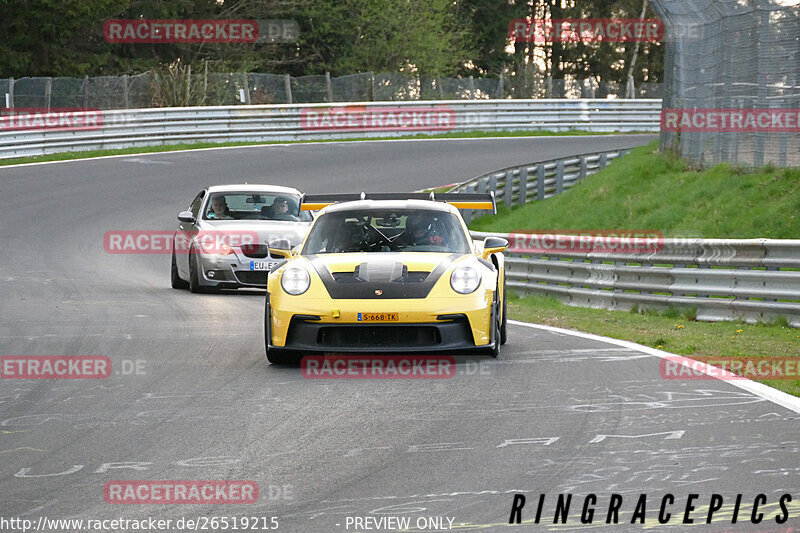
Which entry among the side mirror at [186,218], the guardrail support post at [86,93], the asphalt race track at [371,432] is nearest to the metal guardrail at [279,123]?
the guardrail support post at [86,93]

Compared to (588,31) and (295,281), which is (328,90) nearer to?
(295,281)

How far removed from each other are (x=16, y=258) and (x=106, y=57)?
3023cm

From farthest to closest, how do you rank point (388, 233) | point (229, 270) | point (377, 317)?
point (229, 270) < point (388, 233) < point (377, 317)

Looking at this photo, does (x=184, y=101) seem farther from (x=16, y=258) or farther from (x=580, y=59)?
(x=580, y=59)

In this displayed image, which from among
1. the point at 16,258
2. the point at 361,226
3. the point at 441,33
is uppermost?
the point at 441,33

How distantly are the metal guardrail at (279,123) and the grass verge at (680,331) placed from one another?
21027 millimetres

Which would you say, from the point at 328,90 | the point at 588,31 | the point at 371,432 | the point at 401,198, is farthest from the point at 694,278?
the point at 588,31

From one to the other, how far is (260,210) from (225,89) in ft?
80.9

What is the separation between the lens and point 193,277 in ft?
54.5

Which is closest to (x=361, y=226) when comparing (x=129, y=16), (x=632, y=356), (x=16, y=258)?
(x=632, y=356)

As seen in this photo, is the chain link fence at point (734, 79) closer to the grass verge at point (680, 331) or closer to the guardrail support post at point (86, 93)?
the grass verge at point (680, 331)

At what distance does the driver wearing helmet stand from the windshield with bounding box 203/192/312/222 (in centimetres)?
630

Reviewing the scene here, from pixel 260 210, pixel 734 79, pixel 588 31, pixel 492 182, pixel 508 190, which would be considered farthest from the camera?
pixel 588 31

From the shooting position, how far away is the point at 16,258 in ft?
67.5
